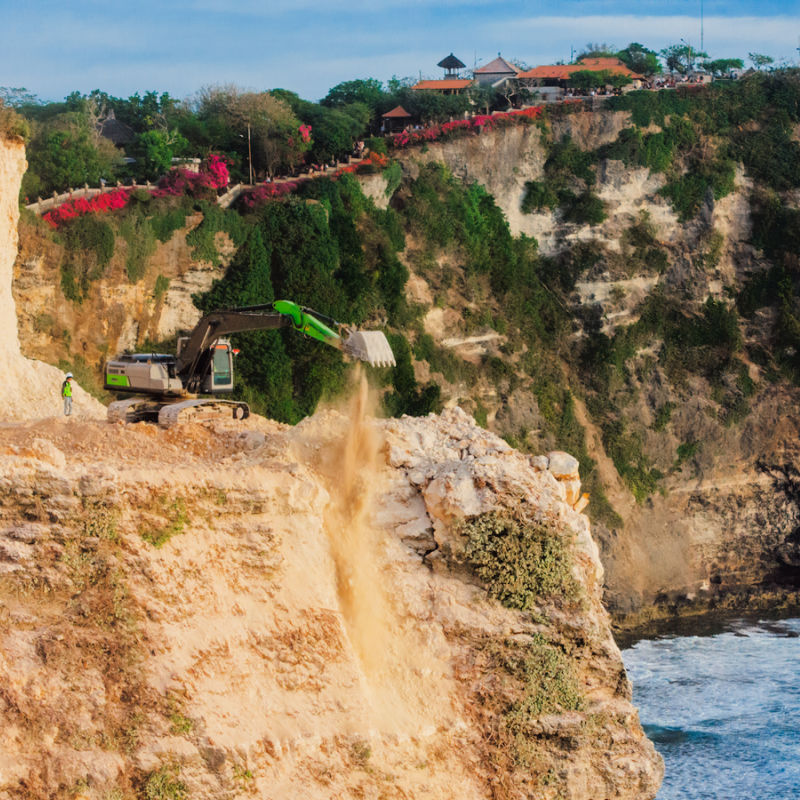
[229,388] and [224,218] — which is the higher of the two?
[224,218]

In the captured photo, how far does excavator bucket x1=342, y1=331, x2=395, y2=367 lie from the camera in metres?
20.8

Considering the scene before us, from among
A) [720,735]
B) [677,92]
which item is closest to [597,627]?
[720,735]

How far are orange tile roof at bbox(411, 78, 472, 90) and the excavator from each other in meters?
56.6

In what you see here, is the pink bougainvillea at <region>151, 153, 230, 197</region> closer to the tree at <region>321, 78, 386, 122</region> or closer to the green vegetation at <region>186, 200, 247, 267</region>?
the green vegetation at <region>186, 200, 247, 267</region>

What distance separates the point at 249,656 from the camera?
54.4 ft

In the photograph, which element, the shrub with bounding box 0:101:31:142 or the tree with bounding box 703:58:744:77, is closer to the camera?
the shrub with bounding box 0:101:31:142

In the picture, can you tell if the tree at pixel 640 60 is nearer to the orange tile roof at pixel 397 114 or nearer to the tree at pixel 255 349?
the orange tile roof at pixel 397 114

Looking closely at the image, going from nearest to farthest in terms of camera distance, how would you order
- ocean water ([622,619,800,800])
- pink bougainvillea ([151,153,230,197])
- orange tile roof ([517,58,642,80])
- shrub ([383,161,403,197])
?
ocean water ([622,619,800,800]) → pink bougainvillea ([151,153,230,197]) → shrub ([383,161,403,197]) → orange tile roof ([517,58,642,80])

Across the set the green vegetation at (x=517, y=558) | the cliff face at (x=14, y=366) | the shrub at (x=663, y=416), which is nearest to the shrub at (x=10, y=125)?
the cliff face at (x=14, y=366)

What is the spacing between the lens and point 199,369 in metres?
24.9

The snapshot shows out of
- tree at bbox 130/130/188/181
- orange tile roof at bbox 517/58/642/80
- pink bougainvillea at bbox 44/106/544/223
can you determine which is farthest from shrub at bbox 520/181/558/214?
tree at bbox 130/130/188/181

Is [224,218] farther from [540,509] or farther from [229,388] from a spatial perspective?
[540,509]

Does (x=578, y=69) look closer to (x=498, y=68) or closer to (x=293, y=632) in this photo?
(x=498, y=68)

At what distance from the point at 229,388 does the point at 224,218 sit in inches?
1282
